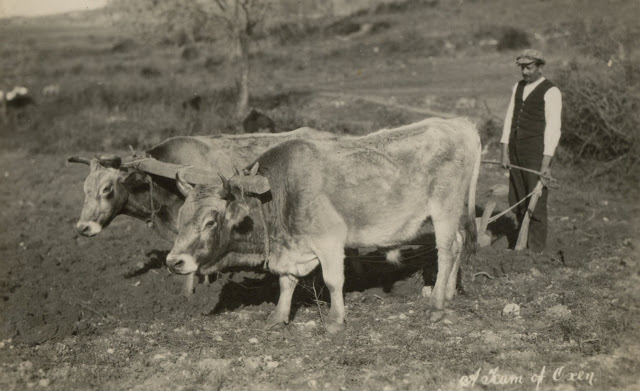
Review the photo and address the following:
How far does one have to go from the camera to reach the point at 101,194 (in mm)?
6594

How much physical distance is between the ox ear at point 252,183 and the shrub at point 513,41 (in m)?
20.9

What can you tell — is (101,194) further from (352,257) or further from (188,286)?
(352,257)

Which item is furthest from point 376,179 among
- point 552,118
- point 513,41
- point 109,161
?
point 513,41

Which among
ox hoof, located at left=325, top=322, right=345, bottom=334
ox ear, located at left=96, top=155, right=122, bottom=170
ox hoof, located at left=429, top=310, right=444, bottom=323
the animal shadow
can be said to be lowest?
the animal shadow

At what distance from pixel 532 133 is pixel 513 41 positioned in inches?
723

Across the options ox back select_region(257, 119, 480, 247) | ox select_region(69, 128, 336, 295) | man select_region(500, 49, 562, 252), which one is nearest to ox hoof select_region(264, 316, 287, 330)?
ox back select_region(257, 119, 480, 247)

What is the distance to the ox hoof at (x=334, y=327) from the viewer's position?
5727 mm

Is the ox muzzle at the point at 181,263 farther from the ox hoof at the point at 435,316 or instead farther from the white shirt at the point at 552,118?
the white shirt at the point at 552,118

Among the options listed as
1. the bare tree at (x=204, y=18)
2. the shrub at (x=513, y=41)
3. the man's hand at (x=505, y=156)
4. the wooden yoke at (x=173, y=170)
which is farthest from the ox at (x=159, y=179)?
the shrub at (x=513, y=41)

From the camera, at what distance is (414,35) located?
27.5 m

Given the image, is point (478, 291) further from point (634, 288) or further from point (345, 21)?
point (345, 21)

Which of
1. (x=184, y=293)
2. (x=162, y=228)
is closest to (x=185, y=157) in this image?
(x=162, y=228)

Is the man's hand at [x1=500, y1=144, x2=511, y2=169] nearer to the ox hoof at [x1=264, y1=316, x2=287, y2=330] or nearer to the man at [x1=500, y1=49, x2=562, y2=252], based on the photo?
the man at [x1=500, y1=49, x2=562, y2=252]

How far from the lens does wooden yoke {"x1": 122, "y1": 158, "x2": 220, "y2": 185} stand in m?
5.43
